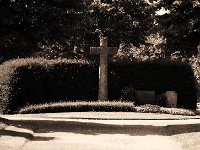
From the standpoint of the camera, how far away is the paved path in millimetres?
10047

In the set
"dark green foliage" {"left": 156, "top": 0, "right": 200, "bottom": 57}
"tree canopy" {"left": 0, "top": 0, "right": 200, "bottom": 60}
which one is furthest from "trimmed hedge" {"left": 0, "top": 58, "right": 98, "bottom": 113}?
"dark green foliage" {"left": 156, "top": 0, "right": 200, "bottom": 57}

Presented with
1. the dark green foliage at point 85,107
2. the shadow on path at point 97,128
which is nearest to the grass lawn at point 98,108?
the dark green foliage at point 85,107

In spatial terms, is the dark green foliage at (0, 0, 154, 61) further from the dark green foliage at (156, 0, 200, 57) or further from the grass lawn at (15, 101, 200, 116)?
the grass lawn at (15, 101, 200, 116)

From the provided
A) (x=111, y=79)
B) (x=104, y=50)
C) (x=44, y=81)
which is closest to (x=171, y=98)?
(x=111, y=79)

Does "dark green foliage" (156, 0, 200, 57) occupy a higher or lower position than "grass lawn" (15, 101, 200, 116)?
higher

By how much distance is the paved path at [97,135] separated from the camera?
10.0 m

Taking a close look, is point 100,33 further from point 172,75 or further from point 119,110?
point 119,110

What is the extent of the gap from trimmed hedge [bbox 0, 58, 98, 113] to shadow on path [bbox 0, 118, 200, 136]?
5.48 m

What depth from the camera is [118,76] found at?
950 inches

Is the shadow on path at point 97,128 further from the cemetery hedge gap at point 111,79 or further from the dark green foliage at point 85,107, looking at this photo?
the cemetery hedge gap at point 111,79

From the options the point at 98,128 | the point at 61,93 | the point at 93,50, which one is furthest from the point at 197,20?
the point at 98,128

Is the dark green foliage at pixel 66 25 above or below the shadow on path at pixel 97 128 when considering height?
above

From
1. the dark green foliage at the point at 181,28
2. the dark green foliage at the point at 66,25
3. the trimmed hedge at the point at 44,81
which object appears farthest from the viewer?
the dark green foliage at the point at 181,28

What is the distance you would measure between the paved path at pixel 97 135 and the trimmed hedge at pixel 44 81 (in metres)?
4.52
